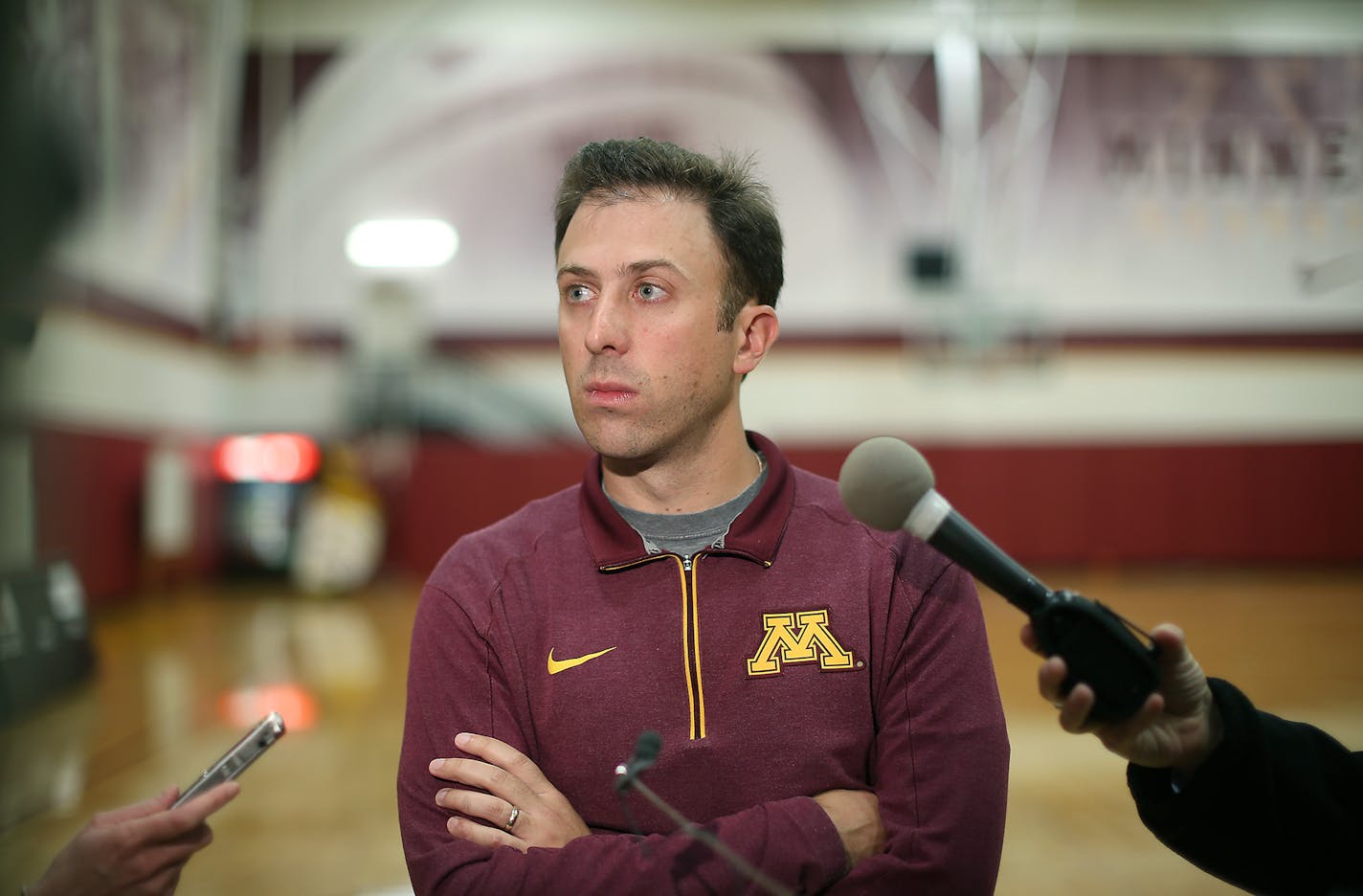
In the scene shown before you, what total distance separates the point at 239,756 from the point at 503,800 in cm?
30

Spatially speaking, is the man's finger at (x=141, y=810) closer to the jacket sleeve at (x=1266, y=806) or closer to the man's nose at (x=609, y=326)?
the man's nose at (x=609, y=326)

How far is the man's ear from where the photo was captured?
1466 millimetres

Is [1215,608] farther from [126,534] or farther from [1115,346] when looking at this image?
[126,534]

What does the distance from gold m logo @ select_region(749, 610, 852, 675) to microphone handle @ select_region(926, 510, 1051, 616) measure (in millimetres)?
350

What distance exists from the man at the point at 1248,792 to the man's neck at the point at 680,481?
0.60 m

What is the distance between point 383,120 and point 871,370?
470 centimetres

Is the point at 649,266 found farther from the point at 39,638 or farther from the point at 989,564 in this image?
the point at 39,638

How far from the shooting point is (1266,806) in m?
1.18

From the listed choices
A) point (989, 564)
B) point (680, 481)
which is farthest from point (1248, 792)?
point (680, 481)

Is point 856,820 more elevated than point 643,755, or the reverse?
point 643,755

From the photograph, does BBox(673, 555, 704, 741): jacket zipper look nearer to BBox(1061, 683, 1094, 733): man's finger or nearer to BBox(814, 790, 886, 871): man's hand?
BBox(814, 790, 886, 871): man's hand

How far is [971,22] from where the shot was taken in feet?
28.7

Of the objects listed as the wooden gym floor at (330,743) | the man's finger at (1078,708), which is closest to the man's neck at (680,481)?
the man's finger at (1078,708)

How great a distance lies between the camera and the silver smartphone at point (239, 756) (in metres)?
1.19
